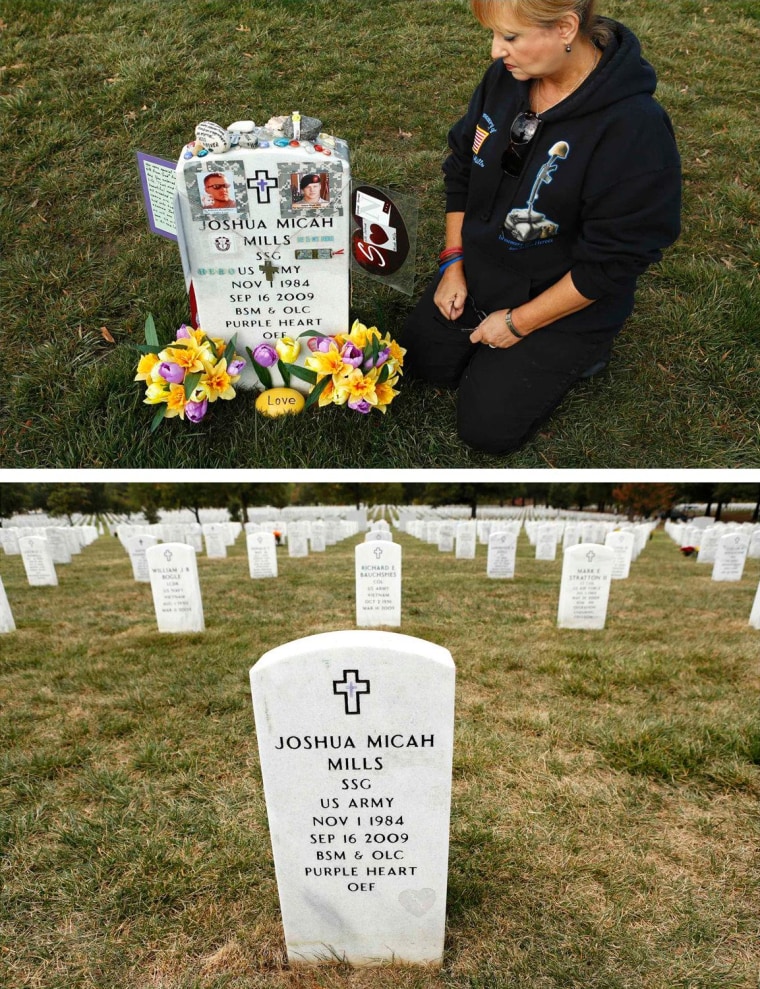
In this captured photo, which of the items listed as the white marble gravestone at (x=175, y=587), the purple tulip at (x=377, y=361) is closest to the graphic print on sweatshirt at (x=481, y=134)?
the purple tulip at (x=377, y=361)

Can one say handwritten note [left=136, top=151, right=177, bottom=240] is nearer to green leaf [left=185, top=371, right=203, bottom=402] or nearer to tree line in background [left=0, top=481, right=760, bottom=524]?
green leaf [left=185, top=371, right=203, bottom=402]

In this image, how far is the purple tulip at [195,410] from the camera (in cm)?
360

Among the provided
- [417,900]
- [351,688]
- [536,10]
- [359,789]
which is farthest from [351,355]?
[417,900]

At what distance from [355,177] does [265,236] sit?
88.4 inches

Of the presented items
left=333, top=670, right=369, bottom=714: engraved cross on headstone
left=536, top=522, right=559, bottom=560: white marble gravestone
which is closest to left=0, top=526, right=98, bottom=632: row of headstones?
left=333, top=670, right=369, bottom=714: engraved cross on headstone

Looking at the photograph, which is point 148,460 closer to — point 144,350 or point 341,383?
point 144,350

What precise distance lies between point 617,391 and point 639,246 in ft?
4.62

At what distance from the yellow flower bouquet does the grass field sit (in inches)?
76.4

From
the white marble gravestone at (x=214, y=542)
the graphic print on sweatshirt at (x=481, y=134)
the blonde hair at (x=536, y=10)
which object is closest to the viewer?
the blonde hair at (x=536, y=10)

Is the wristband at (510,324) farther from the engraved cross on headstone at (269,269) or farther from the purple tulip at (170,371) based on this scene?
the purple tulip at (170,371)

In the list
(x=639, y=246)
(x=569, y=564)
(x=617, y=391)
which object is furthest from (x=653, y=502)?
(x=639, y=246)

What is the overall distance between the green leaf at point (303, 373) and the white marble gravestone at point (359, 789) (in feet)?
6.23

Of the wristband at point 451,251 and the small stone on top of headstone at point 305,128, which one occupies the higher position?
the small stone on top of headstone at point 305,128

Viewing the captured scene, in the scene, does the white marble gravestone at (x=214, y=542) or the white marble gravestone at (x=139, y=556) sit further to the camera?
the white marble gravestone at (x=214, y=542)
